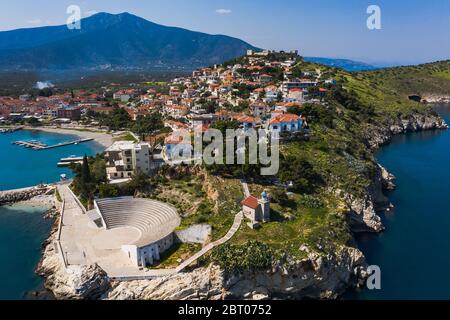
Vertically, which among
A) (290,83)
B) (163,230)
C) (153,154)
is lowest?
(163,230)

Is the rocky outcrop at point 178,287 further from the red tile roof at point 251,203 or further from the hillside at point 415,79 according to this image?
the hillside at point 415,79

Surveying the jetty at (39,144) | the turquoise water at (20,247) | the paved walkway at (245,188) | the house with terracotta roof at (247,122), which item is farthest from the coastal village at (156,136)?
the turquoise water at (20,247)

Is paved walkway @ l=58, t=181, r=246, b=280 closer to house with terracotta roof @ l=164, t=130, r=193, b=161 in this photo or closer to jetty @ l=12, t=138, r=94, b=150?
house with terracotta roof @ l=164, t=130, r=193, b=161

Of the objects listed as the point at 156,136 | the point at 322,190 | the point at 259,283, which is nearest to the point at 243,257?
the point at 259,283

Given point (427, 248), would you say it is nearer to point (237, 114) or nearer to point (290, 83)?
point (237, 114)

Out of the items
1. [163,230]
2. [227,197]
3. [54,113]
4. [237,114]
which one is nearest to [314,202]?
[227,197]

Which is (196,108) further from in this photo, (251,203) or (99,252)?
(99,252)
